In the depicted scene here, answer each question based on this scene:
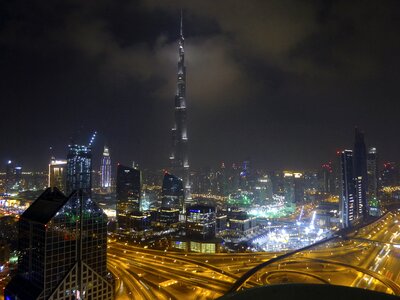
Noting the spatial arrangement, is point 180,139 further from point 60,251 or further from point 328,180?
point 60,251

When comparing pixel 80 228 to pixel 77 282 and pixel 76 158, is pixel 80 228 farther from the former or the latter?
pixel 76 158

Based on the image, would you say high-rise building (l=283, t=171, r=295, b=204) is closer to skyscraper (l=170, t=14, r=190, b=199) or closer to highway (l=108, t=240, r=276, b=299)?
skyscraper (l=170, t=14, r=190, b=199)

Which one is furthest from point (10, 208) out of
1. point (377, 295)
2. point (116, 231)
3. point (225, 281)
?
point (377, 295)

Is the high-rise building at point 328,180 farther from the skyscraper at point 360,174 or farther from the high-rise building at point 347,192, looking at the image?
the high-rise building at point 347,192

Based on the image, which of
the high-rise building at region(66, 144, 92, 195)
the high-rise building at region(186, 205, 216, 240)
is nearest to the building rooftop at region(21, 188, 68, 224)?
the high-rise building at region(186, 205, 216, 240)

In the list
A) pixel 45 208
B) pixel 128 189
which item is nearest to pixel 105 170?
pixel 128 189

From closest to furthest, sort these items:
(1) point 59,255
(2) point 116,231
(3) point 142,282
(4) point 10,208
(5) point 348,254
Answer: (1) point 59,255, (3) point 142,282, (5) point 348,254, (2) point 116,231, (4) point 10,208

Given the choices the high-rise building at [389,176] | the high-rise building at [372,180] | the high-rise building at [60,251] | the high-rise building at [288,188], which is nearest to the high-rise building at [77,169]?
the high-rise building at [60,251]
